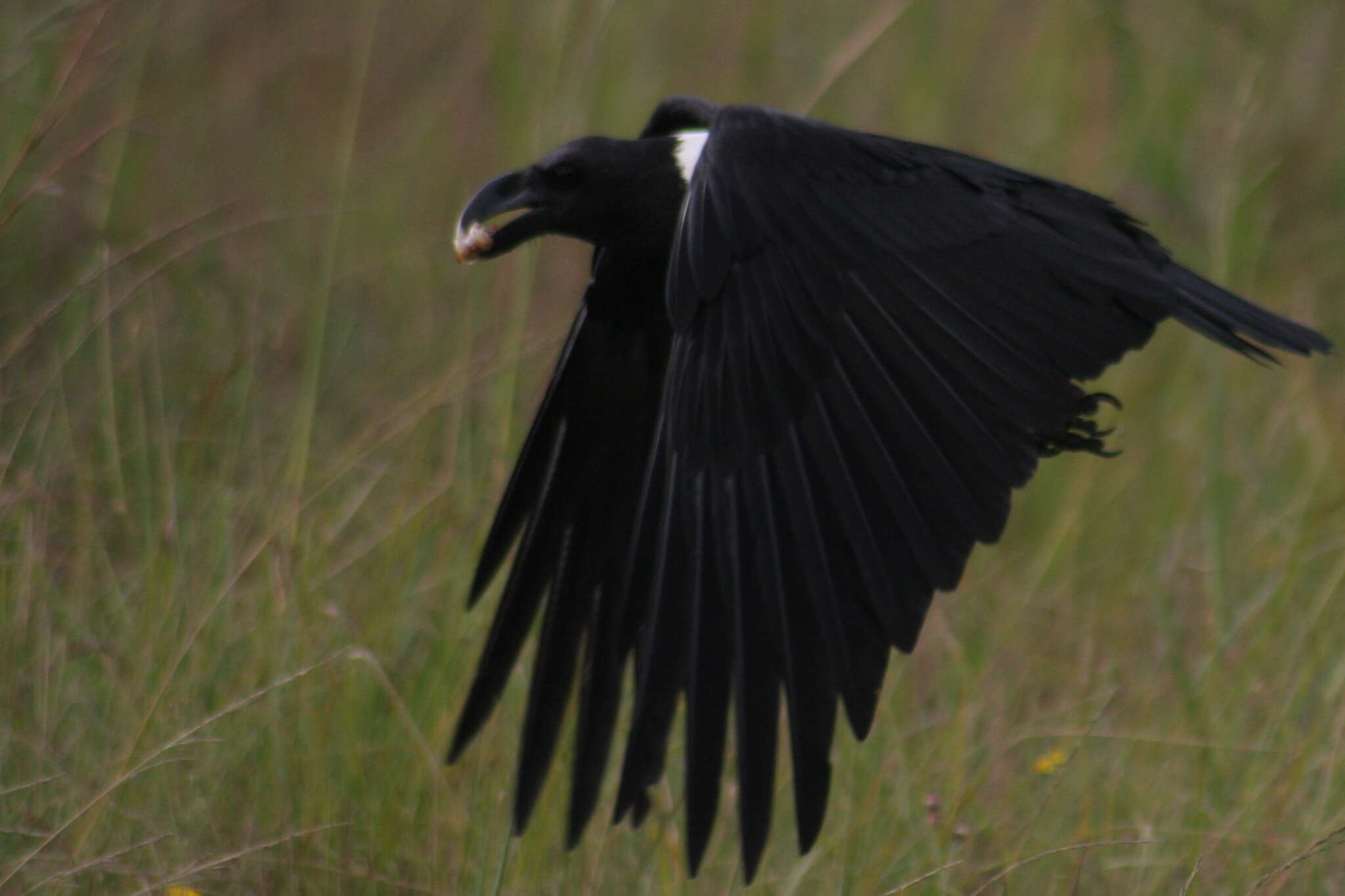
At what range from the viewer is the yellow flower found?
287 centimetres

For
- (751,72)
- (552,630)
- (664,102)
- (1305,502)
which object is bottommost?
(552,630)

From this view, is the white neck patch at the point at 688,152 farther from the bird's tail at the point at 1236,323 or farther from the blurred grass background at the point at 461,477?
the bird's tail at the point at 1236,323

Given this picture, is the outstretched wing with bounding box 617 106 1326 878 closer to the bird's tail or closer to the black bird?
the black bird

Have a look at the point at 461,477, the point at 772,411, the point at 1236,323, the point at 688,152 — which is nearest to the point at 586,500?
the point at 461,477

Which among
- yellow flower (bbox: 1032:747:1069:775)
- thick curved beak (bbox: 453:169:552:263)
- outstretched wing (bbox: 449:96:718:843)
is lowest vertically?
yellow flower (bbox: 1032:747:1069:775)

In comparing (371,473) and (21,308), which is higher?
(21,308)

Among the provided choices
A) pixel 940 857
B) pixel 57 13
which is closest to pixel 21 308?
pixel 57 13

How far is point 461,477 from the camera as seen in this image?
3.53m

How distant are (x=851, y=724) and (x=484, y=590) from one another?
3.63ft

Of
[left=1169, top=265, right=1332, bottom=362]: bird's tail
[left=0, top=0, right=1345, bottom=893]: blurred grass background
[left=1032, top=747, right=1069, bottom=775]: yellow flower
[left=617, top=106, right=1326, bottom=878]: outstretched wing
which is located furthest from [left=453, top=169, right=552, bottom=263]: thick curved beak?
[left=1032, top=747, right=1069, bottom=775]: yellow flower

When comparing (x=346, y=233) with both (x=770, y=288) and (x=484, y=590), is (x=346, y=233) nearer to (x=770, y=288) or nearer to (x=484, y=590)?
(x=484, y=590)

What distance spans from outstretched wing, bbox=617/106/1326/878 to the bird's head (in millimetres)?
397

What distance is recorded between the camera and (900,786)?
2.91 m

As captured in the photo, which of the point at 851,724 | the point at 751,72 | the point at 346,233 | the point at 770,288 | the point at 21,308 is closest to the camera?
the point at 851,724
